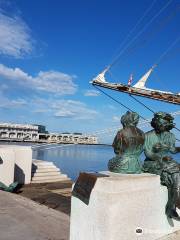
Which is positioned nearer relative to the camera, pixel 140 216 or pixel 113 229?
pixel 113 229

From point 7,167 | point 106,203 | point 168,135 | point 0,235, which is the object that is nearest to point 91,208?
point 106,203

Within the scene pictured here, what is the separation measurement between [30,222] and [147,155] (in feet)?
8.75

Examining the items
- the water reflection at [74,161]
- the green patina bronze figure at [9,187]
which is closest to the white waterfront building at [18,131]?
the water reflection at [74,161]

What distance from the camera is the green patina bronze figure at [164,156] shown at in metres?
4.46

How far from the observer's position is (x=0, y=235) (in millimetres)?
5371

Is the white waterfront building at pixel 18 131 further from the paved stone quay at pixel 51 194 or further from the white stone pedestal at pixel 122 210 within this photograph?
the white stone pedestal at pixel 122 210

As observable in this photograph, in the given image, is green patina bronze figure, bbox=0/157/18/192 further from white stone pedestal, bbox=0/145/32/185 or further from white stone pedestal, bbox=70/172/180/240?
white stone pedestal, bbox=70/172/180/240

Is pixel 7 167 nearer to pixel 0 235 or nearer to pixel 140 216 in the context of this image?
pixel 0 235

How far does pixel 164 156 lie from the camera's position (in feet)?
15.4

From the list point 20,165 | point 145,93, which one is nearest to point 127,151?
point 20,165

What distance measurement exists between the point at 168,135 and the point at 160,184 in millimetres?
798

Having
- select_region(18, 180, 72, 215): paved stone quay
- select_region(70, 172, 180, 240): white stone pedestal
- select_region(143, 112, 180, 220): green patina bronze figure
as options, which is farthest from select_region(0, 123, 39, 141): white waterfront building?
select_region(70, 172, 180, 240): white stone pedestal

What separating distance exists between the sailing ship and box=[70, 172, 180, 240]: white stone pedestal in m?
21.5

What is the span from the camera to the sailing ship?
25281 mm
